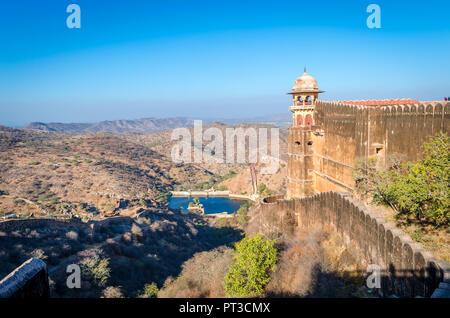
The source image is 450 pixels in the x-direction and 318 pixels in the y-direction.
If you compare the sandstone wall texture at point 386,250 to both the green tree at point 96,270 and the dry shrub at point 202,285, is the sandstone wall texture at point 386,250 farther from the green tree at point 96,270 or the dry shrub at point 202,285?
the green tree at point 96,270

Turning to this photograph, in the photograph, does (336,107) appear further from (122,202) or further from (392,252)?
(122,202)

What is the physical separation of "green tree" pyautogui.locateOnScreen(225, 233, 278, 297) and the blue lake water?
159 ft

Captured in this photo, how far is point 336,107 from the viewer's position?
16531 mm

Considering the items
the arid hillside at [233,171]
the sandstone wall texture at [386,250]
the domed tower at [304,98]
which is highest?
the domed tower at [304,98]

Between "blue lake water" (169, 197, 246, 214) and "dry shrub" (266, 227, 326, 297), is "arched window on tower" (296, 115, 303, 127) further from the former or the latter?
"blue lake water" (169, 197, 246, 214)

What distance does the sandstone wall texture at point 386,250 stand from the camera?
6.51m

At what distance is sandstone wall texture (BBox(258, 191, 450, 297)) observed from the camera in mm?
6512

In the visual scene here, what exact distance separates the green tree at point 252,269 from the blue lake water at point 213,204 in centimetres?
4857

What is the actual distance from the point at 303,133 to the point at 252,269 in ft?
32.9

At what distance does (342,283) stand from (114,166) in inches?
2324

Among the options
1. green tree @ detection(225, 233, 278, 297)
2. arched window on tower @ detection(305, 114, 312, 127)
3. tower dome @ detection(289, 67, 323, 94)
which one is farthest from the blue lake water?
green tree @ detection(225, 233, 278, 297)

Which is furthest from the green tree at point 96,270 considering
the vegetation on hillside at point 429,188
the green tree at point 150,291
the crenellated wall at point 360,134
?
the vegetation on hillside at point 429,188
